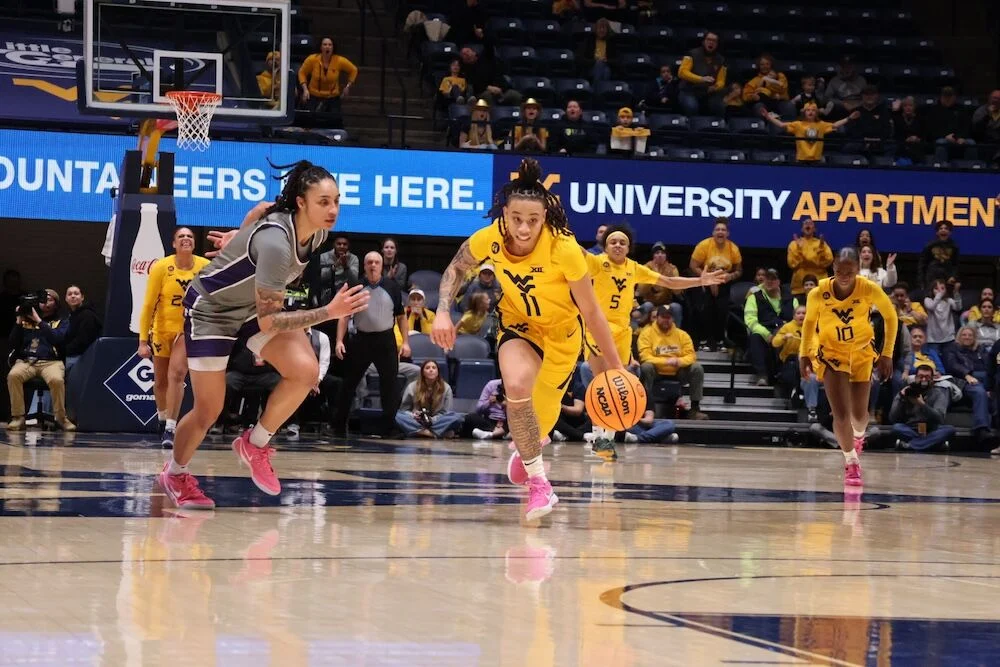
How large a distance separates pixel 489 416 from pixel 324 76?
5.89m

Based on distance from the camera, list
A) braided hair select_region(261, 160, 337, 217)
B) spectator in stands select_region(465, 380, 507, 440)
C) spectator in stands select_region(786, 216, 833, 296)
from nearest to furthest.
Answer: braided hair select_region(261, 160, 337, 217) < spectator in stands select_region(465, 380, 507, 440) < spectator in stands select_region(786, 216, 833, 296)

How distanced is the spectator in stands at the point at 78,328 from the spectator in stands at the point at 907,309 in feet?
A: 31.6

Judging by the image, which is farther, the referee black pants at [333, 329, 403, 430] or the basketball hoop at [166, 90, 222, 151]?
the referee black pants at [333, 329, 403, 430]

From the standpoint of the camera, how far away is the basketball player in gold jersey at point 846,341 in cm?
1145

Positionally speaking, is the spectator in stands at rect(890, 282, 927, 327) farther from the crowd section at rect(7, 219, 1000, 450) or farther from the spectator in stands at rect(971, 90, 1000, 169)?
the spectator in stands at rect(971, 90, 1000, 169)

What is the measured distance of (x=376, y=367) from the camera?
1612 cm

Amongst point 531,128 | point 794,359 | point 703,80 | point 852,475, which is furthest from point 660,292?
point 852,475

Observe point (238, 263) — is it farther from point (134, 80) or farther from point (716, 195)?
point (716, 195)

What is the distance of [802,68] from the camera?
23.2m

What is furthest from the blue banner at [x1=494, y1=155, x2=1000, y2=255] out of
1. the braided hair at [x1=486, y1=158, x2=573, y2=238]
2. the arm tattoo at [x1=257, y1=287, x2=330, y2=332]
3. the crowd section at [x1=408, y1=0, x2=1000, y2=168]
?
the arm tattoo at [x1=257, y1=287, x2=330, y2=332]

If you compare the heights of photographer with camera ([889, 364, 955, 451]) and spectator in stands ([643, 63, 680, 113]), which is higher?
spectator in stands ([643, 63, 680, 113])

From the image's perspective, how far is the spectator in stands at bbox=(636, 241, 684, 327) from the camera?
17.9m

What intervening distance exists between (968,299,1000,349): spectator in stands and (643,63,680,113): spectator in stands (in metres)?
5.26

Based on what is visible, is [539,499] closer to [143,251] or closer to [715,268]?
[143,251]
